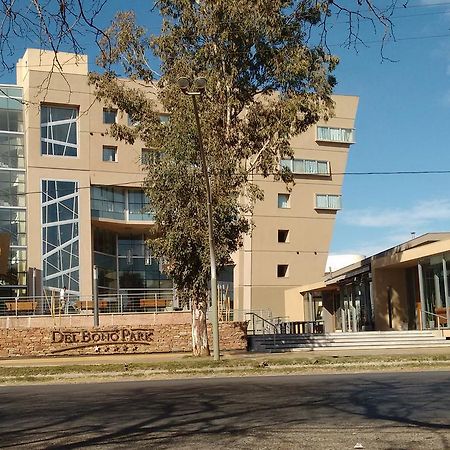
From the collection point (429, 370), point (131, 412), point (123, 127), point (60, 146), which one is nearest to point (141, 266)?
point (60, 146)

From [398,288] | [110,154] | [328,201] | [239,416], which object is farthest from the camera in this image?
[328,201]

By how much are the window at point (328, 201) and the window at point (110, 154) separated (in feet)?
53.4

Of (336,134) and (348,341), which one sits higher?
(336,134)

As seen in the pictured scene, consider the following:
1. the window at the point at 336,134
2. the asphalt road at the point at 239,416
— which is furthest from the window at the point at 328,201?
the asphalt road at the point at 239,416

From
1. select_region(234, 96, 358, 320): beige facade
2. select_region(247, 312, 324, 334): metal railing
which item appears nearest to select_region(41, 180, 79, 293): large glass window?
select_region(247, 312, 324, 334): metal railing

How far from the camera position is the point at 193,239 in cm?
2492

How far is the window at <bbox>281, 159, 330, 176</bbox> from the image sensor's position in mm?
54062

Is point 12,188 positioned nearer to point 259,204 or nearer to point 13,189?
point 13,189

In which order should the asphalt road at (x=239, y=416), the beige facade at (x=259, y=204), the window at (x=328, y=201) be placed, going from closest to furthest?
the asphalt road at (x=239, y=416), the beige facade at (x=259, y=204), the window at (x=328, y=201)

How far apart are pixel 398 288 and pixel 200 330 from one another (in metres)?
14.8

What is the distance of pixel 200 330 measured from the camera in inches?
1038

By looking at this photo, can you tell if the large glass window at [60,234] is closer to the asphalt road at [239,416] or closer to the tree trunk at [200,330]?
the tree trunk at [200,330]

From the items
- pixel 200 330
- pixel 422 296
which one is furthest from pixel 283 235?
pixel 200 330

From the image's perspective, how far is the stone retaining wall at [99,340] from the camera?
3030 centimetres
